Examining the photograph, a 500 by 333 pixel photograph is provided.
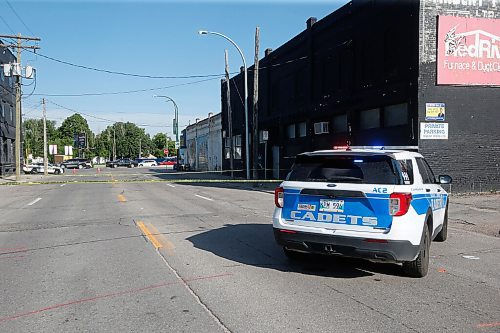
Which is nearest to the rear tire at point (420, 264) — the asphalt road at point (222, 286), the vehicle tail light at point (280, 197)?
the asphalt road at point (222, 286)

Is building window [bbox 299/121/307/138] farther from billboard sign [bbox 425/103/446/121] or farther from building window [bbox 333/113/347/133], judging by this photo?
billboard sign [bbox 425/103/446/121]

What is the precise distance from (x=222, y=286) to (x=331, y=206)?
175 cm

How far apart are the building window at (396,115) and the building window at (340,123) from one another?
3.48 meters

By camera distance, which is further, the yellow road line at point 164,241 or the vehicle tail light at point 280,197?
the yellow road line at point 164,241

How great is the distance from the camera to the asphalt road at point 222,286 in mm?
4727

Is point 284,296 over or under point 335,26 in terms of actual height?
under

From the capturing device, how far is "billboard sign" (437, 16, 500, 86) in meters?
17.8

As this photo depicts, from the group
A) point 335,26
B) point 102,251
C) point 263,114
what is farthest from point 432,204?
point 263,114

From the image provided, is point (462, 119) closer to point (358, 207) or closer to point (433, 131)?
point (433, 131)

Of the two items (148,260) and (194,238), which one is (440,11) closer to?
(194,238)

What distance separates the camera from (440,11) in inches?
701

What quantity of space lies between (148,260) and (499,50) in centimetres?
1667

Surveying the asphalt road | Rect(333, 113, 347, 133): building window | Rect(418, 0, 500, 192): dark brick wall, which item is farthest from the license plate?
Rect(333, 113, 347, 133): building window

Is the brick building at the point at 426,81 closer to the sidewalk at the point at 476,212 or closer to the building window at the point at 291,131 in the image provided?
the sidewalk at the point at 476,212
